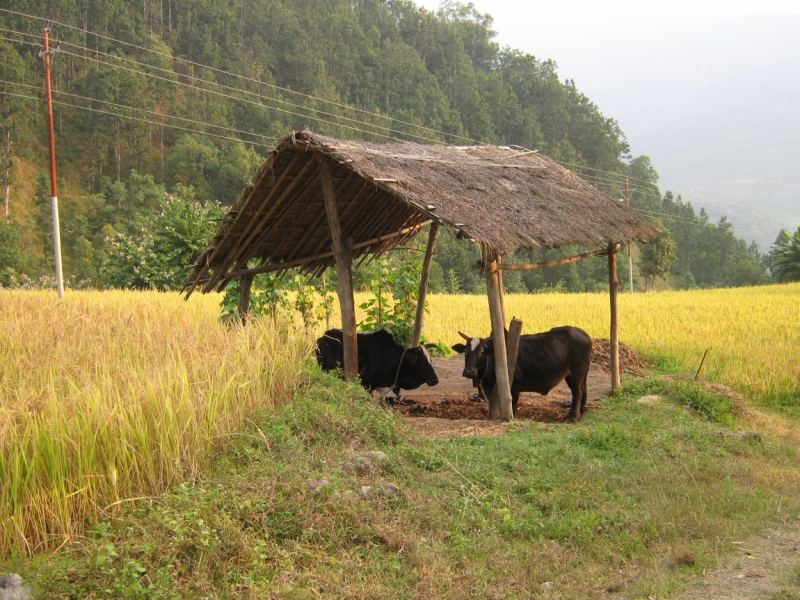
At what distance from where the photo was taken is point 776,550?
520cm

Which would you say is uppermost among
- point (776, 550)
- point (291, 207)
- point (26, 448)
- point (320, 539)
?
point (291, 207)

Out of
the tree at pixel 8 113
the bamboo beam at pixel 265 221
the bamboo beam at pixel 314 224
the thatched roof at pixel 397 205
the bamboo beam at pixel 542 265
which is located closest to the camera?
the thatched roof at pixel 397 205

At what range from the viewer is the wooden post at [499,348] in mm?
7980

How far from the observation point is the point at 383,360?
945 cm

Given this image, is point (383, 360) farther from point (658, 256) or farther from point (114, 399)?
point (658, 256)

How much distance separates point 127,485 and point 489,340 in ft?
16.6

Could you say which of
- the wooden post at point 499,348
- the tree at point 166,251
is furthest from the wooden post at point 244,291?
the tree at point 166,251

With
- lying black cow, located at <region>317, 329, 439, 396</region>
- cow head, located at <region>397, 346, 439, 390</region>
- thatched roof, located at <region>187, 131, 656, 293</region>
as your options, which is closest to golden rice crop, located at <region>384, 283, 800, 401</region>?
thatched roof, located at <region>187, 131, 656, 293</region>

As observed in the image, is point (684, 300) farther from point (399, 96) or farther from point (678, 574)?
point (399, 96)

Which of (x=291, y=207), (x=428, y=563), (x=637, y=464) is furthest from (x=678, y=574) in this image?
(x=291, y=207)

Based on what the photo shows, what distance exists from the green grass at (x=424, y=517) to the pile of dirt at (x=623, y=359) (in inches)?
179

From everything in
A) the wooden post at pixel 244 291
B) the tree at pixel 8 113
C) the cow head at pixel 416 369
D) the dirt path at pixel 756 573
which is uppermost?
the tree at pixel 8 113

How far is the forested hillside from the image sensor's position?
40.0 meters

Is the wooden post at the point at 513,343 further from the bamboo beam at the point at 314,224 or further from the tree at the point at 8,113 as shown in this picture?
the tree at the point at 8,113
